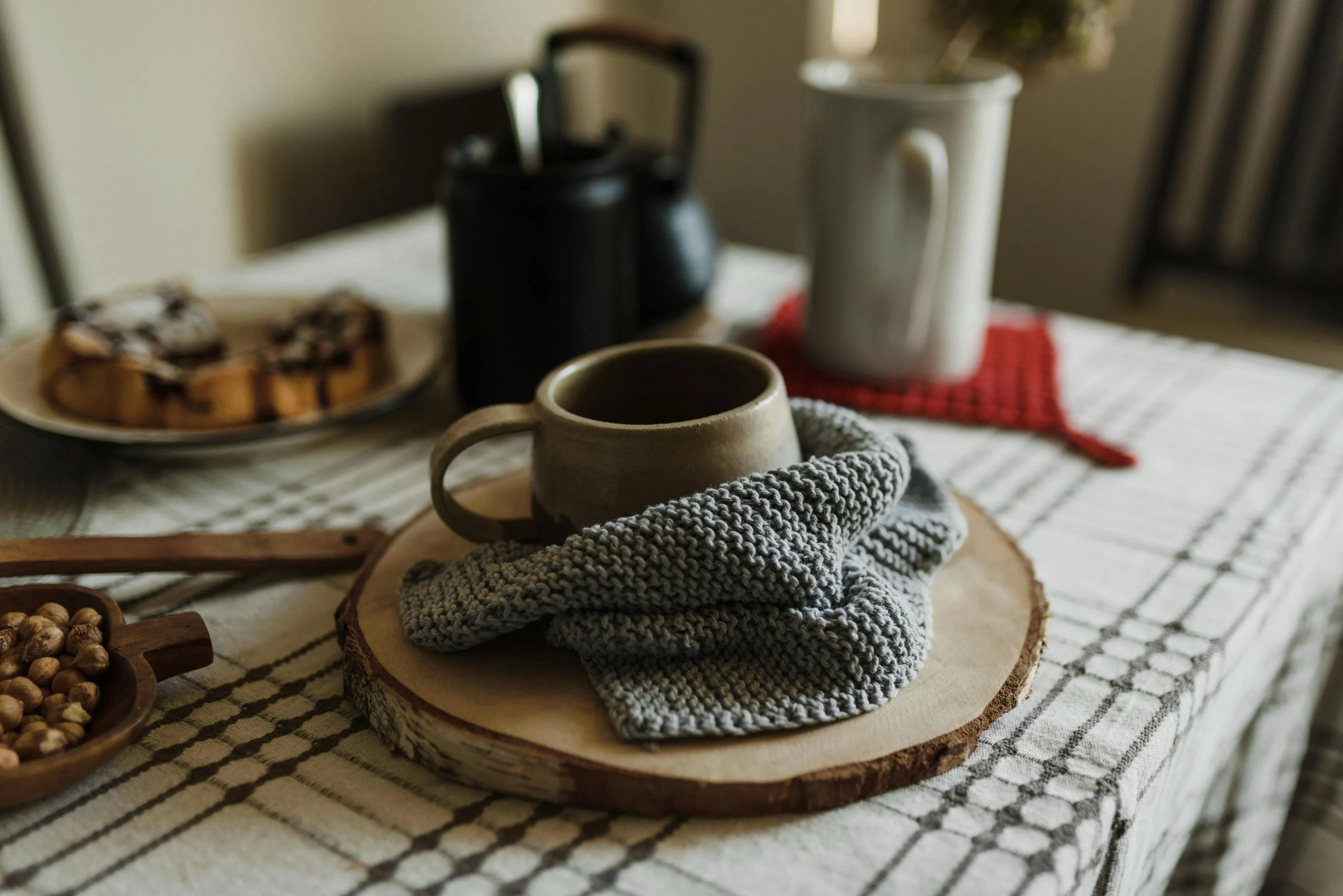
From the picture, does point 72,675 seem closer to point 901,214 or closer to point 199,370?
point 199,370

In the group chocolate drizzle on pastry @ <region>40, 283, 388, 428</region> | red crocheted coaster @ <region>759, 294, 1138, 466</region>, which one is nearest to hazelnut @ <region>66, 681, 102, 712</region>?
chocolate drizzle on pastry @ <region>40, 283, 388, 428</region>

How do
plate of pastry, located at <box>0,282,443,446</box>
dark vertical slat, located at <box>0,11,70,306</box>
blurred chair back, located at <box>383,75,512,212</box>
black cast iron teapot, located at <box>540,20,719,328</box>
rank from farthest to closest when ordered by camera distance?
blurred chair back, located at <box>383,75,512,212</box>
dark vertical slat, located at <box>0,11,70,306</box>
black cast iron teapot, located at <box>540,20,719,328</box>
plate of pastry, located at <box>0,282,443,446</box>

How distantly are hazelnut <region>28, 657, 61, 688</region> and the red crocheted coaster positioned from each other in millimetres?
496

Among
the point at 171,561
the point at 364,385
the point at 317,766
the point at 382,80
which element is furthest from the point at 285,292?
the point at 382,80

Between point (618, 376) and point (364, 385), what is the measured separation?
27cm

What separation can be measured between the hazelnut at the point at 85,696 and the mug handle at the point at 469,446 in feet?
0.52

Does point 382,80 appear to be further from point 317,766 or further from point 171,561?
point 317,766

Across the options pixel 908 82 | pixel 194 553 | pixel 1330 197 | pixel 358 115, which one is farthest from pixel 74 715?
pixel 1330 197

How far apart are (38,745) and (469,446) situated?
0.20 meters

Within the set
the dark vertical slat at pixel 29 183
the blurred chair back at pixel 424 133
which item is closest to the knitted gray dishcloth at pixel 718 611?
the dark vertical slat at pixel 29 183

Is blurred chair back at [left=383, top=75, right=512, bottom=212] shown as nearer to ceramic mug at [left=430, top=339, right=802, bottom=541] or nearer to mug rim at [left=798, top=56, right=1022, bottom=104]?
mug rim at [left=798, top=56, right=1022, bottom=104]

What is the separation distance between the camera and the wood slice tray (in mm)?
396

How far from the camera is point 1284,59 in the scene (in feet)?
5.15

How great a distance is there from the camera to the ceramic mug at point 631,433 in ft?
1.49
